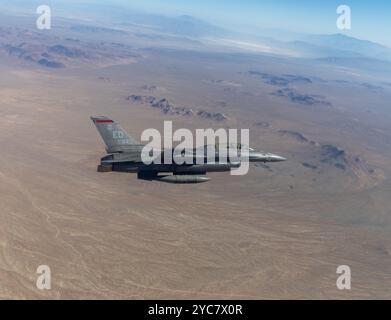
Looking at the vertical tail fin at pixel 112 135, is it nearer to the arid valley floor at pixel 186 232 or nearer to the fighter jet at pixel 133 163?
the fighter jet at pixel 133 163

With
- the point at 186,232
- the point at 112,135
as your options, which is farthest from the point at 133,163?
the point at 186,232

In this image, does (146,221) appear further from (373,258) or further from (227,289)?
(373,258)

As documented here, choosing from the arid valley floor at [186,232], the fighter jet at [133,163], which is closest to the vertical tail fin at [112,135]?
the fighter jet at [133,163]

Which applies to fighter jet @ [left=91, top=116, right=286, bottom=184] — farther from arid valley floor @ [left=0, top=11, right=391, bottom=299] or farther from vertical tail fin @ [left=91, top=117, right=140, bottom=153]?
arid valley floor @ [left=0, top=11, right=391, bottom=299]

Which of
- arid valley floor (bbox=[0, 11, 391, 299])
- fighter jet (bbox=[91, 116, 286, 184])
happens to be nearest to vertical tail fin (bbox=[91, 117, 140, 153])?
fighter jet (bbox=[91, 116, 286, 184])

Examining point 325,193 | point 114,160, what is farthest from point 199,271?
point 325,193

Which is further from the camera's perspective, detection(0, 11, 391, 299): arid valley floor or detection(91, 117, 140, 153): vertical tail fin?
detection(0, 11, 391, 299): arid valley floor

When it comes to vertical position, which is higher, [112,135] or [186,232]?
[186,232]

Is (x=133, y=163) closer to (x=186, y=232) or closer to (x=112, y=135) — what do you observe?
(x=112, y=135)
